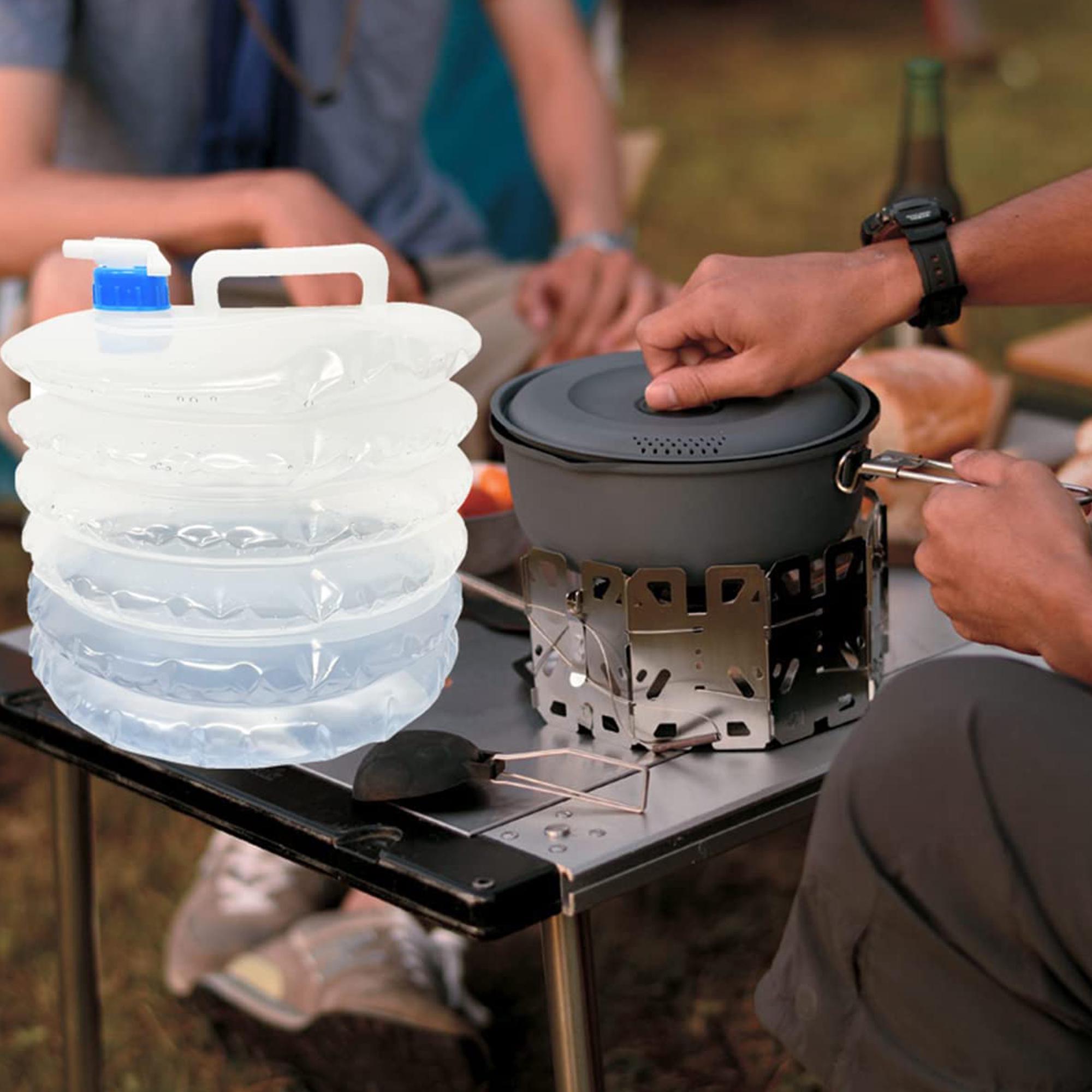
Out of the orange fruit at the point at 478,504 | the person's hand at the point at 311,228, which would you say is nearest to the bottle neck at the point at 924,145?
the person's hand at the point at 311,228

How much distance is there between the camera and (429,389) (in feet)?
4.31

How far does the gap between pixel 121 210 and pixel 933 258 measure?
1.17 m

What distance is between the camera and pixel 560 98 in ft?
9.42

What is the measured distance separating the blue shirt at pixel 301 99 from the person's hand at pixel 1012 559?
5.36 feet

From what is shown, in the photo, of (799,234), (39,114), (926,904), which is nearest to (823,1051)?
(926,904)

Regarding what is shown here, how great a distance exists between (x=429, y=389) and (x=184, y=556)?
232 mm

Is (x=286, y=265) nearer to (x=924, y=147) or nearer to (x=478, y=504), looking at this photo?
(x=478, y=504)

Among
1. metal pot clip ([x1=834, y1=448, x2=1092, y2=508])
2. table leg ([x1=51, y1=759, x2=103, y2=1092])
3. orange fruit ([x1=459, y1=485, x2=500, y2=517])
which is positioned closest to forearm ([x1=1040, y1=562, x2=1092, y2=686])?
metal pot clip ([x1=834, y1=448, x2=1092, y2=508])

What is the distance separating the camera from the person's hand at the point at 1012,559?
1.09 meters

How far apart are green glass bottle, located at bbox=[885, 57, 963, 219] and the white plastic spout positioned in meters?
1.28

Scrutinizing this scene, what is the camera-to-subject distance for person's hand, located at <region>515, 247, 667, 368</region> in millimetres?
2086

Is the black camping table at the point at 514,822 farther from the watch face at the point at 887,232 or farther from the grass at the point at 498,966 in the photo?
the grass at the point at 498,966

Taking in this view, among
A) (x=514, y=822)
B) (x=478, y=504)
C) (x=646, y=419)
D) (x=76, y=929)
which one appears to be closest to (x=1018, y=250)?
(x=646, y=419)

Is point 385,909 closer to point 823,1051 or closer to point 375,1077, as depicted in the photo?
point 375,1077
